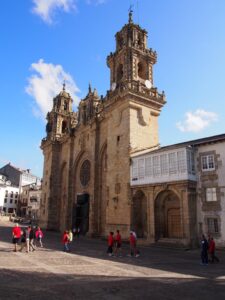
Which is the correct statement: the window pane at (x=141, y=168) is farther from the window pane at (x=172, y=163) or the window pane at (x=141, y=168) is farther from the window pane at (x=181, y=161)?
the window pane at (x=181, y=161)

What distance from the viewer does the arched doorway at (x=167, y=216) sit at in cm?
2562

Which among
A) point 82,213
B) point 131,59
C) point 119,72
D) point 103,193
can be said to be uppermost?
point 119,72

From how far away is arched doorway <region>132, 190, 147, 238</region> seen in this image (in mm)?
27628

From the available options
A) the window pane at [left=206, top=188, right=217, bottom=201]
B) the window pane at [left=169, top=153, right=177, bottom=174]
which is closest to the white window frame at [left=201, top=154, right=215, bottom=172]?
the window pane at [left=206, top=188, right=217, bottom=201]

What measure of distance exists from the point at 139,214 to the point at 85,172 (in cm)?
1427

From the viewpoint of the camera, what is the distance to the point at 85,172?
40.5 metres

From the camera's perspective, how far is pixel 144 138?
31422 millimetres

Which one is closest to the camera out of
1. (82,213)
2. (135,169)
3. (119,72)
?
(135,169)

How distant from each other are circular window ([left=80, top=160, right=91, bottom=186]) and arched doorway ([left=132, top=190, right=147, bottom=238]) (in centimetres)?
1258

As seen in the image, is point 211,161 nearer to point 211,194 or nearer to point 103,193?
point 211,194

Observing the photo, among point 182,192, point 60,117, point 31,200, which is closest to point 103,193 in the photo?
point 182,192

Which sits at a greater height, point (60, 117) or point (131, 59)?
point (131, 59)

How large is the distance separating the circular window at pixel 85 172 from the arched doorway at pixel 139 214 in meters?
12.6

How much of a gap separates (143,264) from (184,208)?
9679 millimetres
